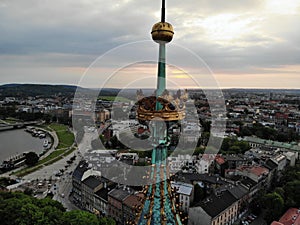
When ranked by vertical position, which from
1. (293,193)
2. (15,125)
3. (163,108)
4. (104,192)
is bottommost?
(104,192)

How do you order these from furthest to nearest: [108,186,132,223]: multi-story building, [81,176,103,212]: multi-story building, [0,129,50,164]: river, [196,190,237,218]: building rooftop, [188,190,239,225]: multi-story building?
[0,129,50,164]: river
[81,176,103,212]: multi-story building
[108,186,132,223]: multi-story building
[196,190,237,218]: building rooftop
[188,190,239,225]: multi-story building

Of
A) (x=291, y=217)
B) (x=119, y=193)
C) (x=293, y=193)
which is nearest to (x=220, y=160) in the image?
(x=293, y=193)

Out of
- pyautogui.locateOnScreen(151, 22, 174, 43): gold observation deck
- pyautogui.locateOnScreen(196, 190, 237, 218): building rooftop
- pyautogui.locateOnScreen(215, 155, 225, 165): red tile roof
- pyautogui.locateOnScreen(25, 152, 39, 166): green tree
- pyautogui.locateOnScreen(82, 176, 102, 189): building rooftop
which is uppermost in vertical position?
pyautogui.locateOnScreen(151, 22, 174, 43): gold observation deck

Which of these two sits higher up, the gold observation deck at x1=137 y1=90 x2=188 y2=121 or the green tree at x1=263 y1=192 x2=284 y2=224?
the gold observation deck at x1=137 y1=90 x2=188 y2=121

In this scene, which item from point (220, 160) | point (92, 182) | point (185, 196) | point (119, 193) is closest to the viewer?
point (119, 193)

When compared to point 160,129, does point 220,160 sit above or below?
below

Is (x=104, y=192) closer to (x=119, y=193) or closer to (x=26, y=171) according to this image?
(x=119, y=193)

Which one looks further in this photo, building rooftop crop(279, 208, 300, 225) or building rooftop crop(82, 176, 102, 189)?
building rooftop crop(82, 176, 102, 189)

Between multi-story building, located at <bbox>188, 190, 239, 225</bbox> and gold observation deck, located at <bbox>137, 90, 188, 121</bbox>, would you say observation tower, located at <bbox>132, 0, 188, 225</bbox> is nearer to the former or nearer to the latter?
gold observation deck, located at <bbox>137, 90, 188, 121</bbox>

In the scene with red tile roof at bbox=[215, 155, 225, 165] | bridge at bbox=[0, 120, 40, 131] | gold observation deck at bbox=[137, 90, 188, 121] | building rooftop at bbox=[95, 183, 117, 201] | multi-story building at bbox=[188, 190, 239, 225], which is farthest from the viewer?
bridge at bbox=[0, 120, 40, 131]

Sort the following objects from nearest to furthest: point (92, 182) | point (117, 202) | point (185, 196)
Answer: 1. point (117, 202)
2. point (185, 196)
3. point (92, 182)

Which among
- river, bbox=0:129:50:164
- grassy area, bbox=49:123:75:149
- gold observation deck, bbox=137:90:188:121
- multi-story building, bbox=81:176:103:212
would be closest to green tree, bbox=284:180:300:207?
multi-story building, bbox=81:176:103:212
